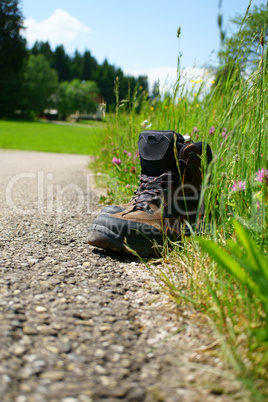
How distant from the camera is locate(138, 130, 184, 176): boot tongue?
1910mm

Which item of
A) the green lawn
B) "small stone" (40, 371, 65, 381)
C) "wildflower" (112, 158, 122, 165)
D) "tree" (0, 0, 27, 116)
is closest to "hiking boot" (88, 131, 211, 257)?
"small stone" (40, 371, 65, 381)

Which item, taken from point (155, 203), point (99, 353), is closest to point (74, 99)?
point (155, 203)

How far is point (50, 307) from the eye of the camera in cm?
122

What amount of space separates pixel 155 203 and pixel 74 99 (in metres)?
70.2

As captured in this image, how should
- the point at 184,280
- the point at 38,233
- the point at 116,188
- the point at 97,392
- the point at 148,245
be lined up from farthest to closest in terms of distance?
the point at 116,188 < the point at 38,233 < the point at 148,245 < the point at 184,280 < the point at 97,392

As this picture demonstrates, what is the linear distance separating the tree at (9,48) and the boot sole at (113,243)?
1704 inches

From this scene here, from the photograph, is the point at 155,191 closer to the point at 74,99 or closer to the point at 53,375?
the point at 53,375

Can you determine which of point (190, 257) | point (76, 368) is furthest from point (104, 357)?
point (190, 257)

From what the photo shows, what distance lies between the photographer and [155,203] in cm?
190

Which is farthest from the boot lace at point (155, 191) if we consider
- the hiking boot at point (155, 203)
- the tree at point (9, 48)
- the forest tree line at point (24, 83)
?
the tree at point (9, 48)

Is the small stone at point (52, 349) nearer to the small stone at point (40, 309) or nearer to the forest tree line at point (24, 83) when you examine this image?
the small stone at point (40, 309)

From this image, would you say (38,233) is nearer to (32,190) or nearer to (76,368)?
(76,368)

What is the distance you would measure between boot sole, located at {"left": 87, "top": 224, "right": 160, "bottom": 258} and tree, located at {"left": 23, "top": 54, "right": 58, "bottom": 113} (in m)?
46.3

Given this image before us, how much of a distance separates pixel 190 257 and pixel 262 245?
1.15ft
